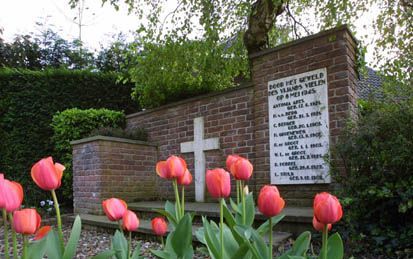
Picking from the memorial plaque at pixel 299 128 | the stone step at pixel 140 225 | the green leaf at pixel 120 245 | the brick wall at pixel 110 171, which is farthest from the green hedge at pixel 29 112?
the green leaf at pixel 120 245

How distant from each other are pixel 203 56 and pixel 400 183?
4.81 metres

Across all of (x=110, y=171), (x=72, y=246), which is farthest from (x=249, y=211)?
(x=110, y=171)

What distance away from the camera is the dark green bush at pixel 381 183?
10.9ft

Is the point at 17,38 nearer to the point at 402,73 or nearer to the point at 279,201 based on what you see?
the point at 402,73

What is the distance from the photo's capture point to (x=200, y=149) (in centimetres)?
609

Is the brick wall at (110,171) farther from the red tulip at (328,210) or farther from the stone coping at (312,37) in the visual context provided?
the red tulip at (328,210)

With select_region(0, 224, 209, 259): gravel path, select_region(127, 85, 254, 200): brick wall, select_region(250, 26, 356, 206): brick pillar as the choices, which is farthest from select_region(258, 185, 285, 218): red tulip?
select_region(127, 85, 254, 200): brick wall

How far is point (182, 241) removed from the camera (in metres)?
1.26

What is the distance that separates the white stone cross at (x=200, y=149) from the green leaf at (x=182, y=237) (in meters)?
4.62

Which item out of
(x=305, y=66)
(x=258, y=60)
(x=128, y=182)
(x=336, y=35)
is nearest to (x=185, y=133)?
(x=128, y=182)

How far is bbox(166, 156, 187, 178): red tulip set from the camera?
52.6 inches

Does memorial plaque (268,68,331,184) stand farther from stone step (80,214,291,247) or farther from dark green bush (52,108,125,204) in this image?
dark green bush (52,108,125,204)

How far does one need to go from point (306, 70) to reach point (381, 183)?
187 centimetres

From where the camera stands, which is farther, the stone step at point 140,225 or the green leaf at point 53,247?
the stone step at point 140,225
